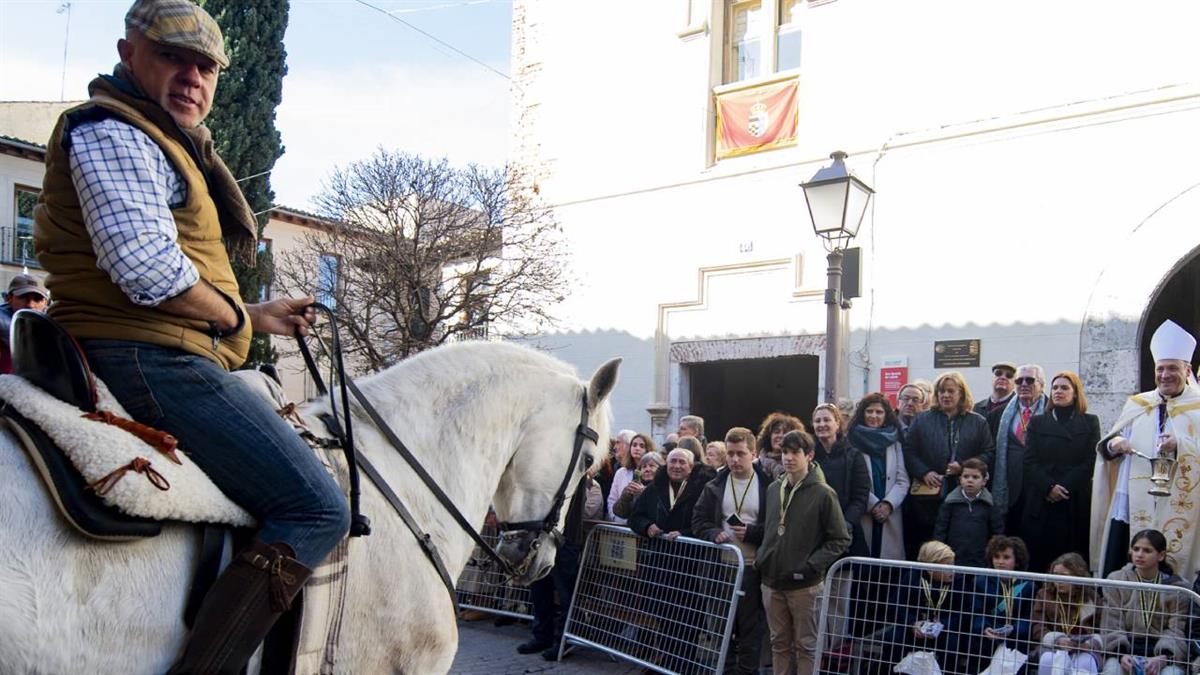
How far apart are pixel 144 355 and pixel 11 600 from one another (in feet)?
2.21

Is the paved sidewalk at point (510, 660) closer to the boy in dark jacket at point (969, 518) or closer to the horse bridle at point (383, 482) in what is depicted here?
the boy in dark jacket at point (969, 518)

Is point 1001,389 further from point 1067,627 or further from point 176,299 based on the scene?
point 176,299

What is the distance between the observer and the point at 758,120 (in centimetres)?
1229

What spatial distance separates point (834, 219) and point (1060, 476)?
2.69 meters

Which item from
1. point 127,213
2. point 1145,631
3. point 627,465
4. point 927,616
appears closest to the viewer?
point 127,213

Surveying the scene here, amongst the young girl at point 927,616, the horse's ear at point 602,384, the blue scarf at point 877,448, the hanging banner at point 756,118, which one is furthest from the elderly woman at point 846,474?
the hanging banner at point 756,118

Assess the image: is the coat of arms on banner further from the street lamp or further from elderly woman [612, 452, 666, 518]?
elderly woman [612, 452, 666, 518]

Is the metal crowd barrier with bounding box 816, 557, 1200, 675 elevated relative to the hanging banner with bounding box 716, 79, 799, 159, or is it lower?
lower

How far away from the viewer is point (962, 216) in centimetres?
1053

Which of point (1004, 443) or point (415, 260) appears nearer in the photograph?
point (1004, 443)

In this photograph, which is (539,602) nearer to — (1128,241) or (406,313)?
(406,313)

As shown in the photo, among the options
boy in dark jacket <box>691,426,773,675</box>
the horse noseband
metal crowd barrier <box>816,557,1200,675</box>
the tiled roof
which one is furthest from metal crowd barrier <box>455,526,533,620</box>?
the tiled roof

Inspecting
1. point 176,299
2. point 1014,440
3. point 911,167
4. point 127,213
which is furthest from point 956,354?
point 127,213

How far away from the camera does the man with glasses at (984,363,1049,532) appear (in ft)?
21.5
